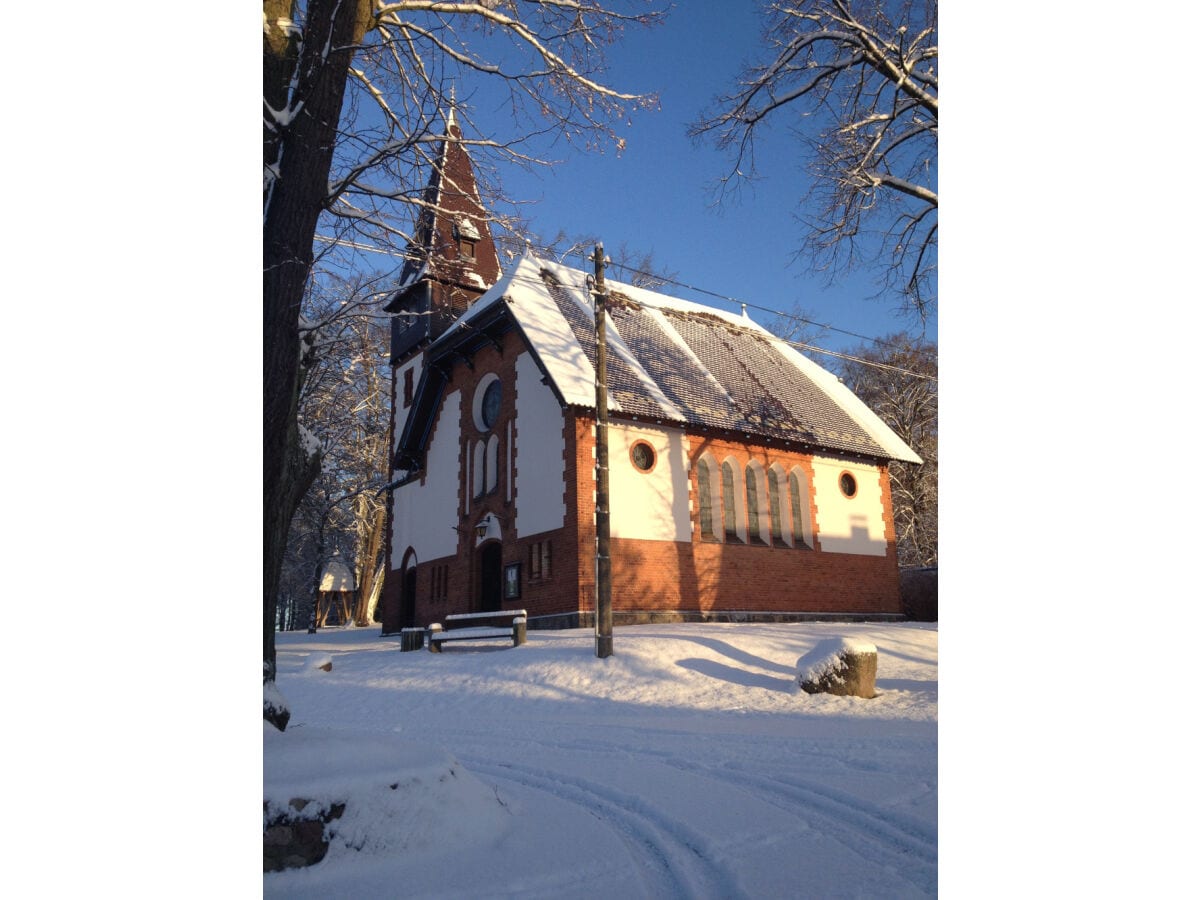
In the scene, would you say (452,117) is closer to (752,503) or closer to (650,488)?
(650,488)

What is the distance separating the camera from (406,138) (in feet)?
16.4

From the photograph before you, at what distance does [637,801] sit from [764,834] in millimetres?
1047

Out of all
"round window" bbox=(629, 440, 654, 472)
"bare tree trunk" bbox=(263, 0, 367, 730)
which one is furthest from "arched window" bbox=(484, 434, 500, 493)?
"bare tree trunk" bbox=(263, 0, 367, 730)

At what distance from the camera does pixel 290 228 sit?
466 cm

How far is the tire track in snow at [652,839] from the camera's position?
3314 mm

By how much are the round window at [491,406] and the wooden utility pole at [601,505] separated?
8.16 meters

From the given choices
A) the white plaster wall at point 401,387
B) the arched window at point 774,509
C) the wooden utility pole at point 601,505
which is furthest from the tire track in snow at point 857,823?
the white plaster wall at point 401,387

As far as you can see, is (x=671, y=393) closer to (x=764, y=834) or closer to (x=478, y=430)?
(x=478, y=430)

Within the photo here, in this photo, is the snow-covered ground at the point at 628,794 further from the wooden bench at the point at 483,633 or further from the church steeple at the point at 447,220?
the wooden bench at the point at 483,633

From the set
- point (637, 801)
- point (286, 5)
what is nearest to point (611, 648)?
point (637, 801)

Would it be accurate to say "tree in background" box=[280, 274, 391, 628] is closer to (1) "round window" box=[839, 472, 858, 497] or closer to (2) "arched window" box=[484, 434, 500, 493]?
(2) "arched window" box=[484, 434, 500, 493]

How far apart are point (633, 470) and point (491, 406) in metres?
5.02

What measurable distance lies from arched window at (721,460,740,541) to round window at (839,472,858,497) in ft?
13.1

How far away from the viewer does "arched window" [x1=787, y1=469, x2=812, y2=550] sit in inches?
842
